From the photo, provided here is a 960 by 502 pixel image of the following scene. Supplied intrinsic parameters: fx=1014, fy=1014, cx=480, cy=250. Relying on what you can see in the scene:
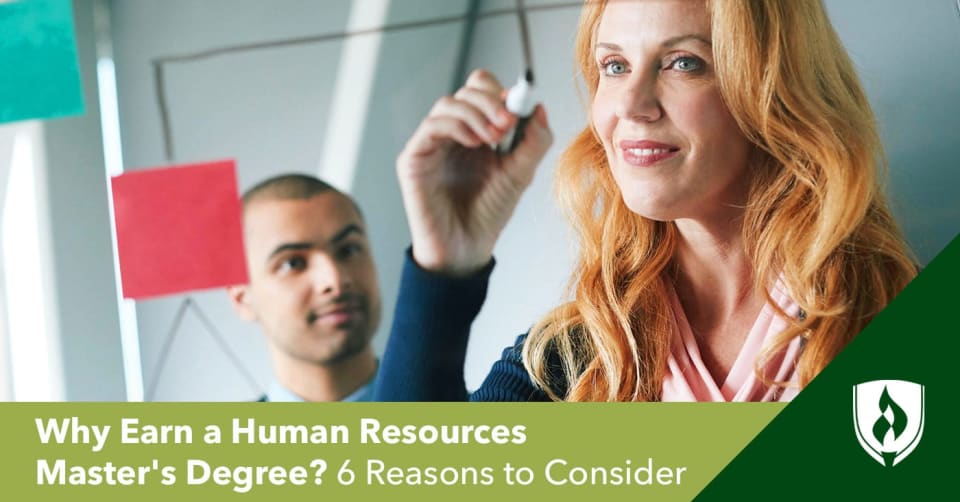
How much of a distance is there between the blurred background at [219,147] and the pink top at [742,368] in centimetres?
13

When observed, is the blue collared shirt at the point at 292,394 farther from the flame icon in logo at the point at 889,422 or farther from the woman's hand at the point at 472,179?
the flame icon in logo at the point at 889,422

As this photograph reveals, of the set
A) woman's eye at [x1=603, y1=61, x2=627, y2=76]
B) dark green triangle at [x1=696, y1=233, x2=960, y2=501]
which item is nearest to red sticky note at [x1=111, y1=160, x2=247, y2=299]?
woman's eye at [x1=603, y1=61, x2=627, y2=76]

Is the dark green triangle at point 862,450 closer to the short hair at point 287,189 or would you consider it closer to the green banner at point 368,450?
the green banner at point 368,450

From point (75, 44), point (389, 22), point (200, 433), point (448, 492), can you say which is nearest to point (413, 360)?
point (448, 492)

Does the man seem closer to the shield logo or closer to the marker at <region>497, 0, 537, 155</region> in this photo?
the marker at <region>497, 0, 537, 155</region>

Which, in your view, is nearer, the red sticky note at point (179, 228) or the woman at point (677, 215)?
the woman at point (677, 215)

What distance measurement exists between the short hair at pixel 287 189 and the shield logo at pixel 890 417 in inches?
21.7

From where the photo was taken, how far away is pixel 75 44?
1063mm

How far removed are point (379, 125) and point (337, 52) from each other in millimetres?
92

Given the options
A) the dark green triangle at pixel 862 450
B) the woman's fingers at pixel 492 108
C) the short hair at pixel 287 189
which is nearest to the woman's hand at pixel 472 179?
the woman's fingers at pixel 492 108

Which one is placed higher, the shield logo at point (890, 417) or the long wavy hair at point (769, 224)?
the long wavy hair at point (769, 224)

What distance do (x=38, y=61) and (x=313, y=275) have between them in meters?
0.37

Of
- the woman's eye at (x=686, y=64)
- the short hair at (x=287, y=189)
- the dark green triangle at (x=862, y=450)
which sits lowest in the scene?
the dark green triangle at (x=862, y=450)

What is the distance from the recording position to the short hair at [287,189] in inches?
41.0
